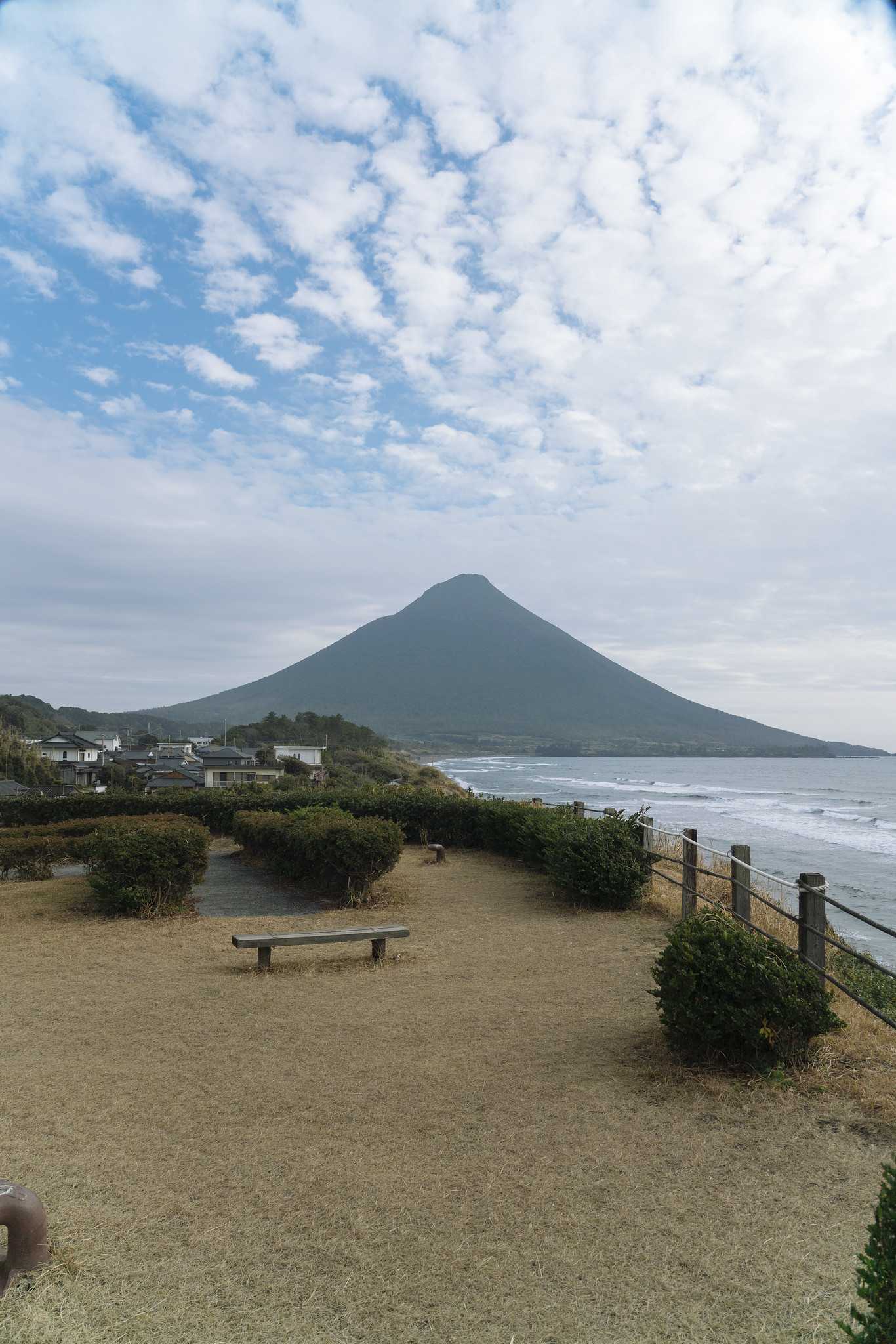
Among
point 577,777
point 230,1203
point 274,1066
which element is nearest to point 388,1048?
point 274,1066

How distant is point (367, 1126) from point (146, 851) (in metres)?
6.03

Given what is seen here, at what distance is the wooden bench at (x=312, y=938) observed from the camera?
21.8 feet

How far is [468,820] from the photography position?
1481cm

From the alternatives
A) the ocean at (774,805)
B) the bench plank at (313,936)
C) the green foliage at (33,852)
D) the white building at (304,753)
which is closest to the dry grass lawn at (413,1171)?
the bench plank at (313,936)

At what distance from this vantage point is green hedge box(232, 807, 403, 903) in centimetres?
968

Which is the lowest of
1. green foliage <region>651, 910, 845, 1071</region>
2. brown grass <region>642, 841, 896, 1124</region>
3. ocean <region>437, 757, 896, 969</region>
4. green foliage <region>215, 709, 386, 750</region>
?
ocean <region>437, 757, 896, 969</region>

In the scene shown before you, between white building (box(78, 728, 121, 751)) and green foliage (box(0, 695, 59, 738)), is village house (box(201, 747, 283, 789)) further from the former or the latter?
green foliage (box(0, 695, 59, 738))

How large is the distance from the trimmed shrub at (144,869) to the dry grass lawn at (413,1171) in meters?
2.72

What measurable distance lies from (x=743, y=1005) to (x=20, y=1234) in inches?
140

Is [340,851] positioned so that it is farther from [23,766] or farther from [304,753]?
[304,753]

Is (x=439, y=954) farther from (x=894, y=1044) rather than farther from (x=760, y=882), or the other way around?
(x=760, y=882)

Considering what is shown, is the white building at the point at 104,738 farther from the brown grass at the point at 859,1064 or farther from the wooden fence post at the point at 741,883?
the brown grass at the point at 859,1064

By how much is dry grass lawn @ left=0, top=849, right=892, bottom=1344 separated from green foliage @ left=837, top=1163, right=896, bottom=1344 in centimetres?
80

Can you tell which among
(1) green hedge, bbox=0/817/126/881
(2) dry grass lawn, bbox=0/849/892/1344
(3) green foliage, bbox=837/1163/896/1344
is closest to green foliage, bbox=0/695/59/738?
(1) green hedge, bbox=0/817/126/881
